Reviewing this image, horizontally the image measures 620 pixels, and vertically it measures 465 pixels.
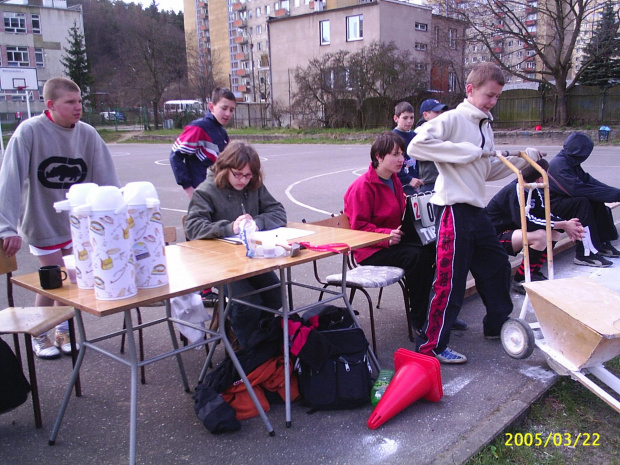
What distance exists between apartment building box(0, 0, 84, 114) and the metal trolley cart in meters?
56.3

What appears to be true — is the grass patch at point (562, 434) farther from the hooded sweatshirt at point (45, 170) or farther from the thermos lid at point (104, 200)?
the hooded sweatshirt at point (45, 170)

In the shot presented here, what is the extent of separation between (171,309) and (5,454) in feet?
4.03

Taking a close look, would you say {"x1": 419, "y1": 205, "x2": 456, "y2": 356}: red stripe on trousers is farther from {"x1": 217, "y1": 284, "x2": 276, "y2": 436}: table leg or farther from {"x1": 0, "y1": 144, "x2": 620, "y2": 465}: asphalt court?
{"x1": 217, "y1": 284, "x2": 276, "y2": 436}: table leg

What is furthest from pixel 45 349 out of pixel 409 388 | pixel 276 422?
pixel 409 388

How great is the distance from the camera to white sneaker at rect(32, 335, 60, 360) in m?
3.92

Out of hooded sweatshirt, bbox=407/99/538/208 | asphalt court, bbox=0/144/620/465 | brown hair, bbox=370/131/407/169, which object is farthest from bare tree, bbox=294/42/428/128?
asphalt court, bbox=0/144/620/465

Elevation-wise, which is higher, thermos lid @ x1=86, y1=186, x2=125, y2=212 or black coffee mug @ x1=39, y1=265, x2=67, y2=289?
thermos lid @ x1=86, y1=186, x2=125, y2=212

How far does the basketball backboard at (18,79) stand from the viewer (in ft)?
75.9

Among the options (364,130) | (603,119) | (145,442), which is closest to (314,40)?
(364,130)

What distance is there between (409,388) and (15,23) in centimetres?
6387

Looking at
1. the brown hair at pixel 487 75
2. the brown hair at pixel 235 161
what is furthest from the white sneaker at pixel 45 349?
the brown hair at pixel 487 75
